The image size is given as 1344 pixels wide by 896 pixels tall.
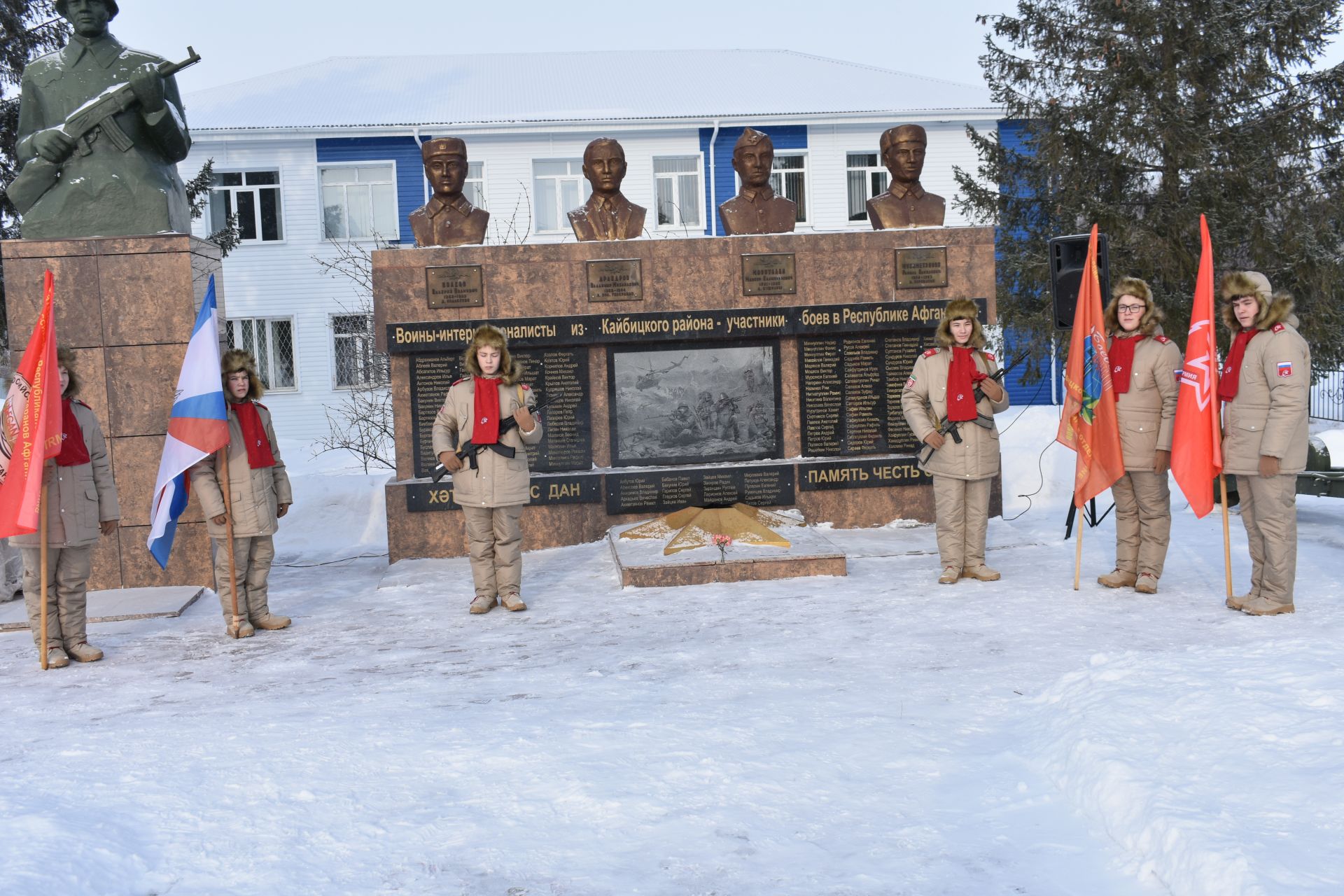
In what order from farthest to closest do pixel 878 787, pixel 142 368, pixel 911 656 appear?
pixel 142 368, pixel 911 656, pixel 878 787

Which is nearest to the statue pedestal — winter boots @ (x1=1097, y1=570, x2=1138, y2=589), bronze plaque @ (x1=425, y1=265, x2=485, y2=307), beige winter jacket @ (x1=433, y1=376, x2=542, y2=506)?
bronze plaque @ (x1=425, y1=265, x2=485, y2=307)

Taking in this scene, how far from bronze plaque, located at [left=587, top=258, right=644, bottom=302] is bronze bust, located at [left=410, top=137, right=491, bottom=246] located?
98 cm

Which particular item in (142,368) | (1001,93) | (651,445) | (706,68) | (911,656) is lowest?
(911,656)

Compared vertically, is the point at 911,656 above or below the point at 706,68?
below

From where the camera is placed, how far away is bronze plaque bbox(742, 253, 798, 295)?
924cm

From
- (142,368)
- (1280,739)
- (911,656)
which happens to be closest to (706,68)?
(142,368)

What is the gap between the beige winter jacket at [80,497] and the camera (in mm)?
5969

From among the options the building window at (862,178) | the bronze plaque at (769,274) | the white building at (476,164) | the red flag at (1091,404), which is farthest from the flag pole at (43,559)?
the building window at (862,178)

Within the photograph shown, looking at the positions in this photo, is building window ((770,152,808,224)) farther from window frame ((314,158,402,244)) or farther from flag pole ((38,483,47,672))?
flag pole ((38,483,47,672))

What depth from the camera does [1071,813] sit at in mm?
3551

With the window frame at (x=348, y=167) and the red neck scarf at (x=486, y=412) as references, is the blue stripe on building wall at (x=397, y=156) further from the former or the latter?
the red neck scarf at (x=486, y=412)

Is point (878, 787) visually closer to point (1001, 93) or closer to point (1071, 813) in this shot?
point (1071, 813)

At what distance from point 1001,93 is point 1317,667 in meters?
13.6

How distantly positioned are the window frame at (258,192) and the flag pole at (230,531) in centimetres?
1576
